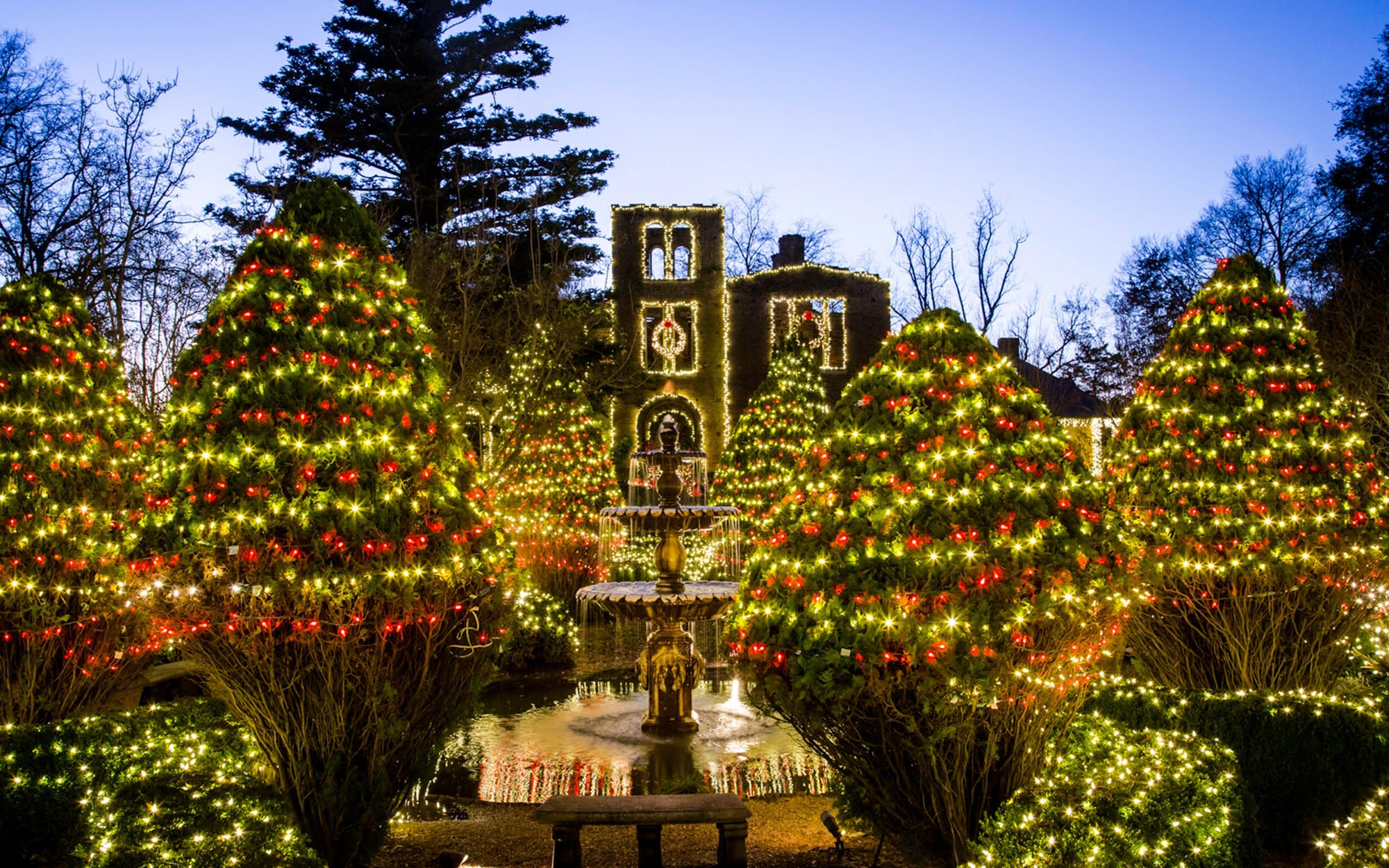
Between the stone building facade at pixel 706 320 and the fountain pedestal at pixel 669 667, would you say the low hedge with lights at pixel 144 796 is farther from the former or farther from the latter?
the stone building facade at pixel 706 320

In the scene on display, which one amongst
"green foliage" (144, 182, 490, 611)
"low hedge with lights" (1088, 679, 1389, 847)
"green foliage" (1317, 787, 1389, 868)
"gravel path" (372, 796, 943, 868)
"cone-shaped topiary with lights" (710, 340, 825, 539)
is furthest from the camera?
"cone-shaped topiary with lights" (710, 340, 825, 539)

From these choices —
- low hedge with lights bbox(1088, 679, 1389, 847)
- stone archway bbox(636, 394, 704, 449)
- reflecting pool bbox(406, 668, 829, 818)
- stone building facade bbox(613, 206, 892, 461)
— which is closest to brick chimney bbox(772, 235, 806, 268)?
stone building facade bbox(613, 206, 892, 461)

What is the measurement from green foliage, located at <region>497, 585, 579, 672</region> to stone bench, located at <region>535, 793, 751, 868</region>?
6.42 m

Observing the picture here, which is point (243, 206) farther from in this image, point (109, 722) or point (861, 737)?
point (861, 737)

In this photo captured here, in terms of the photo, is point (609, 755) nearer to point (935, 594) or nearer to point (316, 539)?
point (316, 539)

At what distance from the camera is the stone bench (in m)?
4.60

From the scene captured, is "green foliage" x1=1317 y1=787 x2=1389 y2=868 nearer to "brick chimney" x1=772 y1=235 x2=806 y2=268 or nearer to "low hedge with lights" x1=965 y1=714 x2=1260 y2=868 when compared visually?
"low hedge with lights" x1=965 y1=714 x2=1260 y2=868

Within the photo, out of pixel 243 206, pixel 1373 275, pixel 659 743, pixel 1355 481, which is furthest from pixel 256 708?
pixel 1373 275

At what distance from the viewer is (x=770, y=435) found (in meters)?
18.9

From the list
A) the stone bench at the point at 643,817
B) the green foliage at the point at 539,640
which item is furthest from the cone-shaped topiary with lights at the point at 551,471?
the stone bench at the point at 643,817

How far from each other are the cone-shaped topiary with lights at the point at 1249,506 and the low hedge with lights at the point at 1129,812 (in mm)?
1764

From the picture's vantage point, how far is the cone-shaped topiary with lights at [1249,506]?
7023mm

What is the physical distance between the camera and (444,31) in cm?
2108

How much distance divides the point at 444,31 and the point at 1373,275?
863 inches
